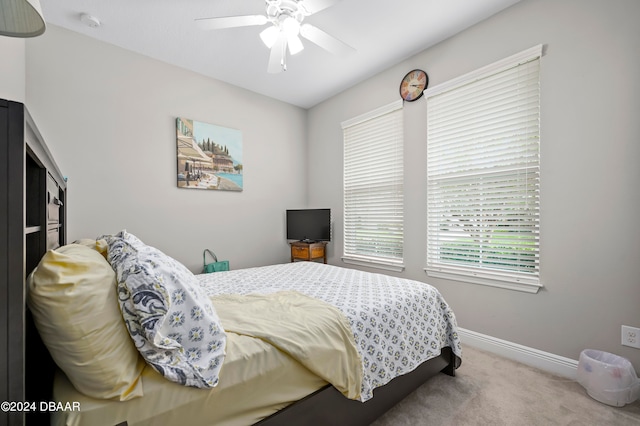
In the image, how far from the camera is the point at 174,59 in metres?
3.00

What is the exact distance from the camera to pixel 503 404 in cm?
170

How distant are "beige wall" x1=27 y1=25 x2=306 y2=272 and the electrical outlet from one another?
3366mm

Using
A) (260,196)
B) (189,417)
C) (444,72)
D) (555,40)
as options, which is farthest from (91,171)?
(555,40)

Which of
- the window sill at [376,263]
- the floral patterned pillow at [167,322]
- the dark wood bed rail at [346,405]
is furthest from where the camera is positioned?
the window sill at [376,263]

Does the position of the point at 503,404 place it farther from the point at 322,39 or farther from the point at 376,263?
the point at 322,39

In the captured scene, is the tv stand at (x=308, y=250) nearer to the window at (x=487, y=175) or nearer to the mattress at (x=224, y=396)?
the window at (x=487, y=175)

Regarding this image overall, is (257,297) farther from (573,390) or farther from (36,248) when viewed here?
(573,390)

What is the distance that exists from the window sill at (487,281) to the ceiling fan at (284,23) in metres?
2.15

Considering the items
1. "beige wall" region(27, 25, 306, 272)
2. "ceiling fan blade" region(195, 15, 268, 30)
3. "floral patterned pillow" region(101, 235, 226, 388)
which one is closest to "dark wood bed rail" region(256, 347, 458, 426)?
"floral patterned pillow" region(101, 235, 226, 388)

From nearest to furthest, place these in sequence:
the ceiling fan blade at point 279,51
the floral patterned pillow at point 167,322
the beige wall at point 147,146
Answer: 1. the floral patterned pillow at point 167,322
2. the ceiling fan blade at point 279,51
3. the beige wall at point 147,146

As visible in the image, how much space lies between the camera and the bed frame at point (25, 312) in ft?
2.21

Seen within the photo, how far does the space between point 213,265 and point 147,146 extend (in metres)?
1.44

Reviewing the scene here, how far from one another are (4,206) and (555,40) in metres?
3.12

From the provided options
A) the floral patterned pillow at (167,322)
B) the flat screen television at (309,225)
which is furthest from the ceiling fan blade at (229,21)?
the flat screen television at (309,225)
